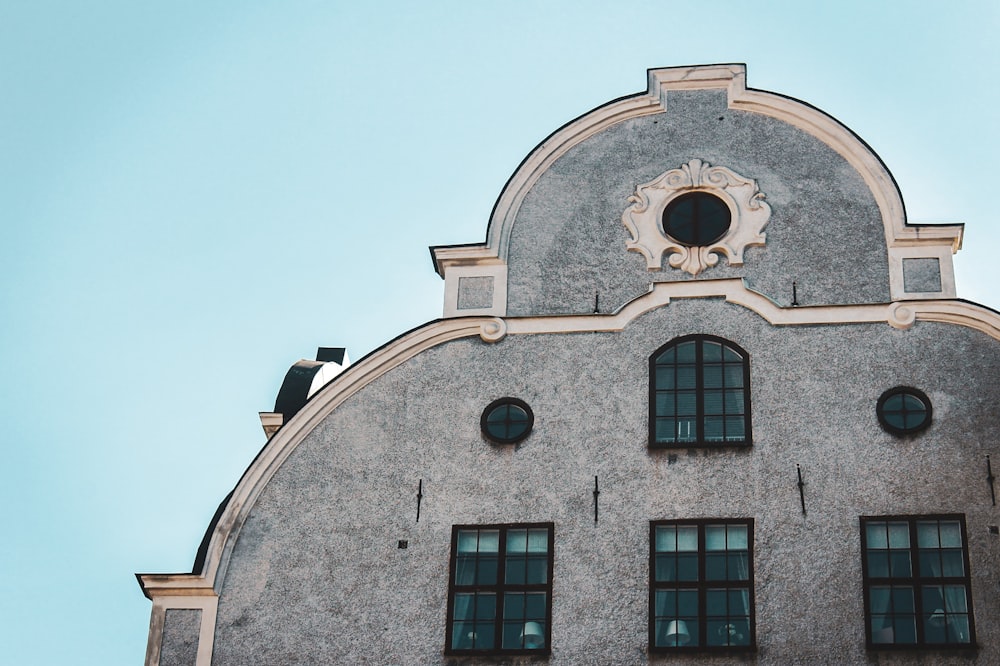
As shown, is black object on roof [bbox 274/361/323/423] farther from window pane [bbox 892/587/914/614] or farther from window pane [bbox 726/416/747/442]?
window pane [bbox 892/587/914/614]

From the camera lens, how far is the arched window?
1880 centimetres

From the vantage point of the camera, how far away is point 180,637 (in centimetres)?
1855

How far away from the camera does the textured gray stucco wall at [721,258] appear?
64.5 ft

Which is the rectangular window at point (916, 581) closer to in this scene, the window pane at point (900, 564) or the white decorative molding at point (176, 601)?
the window pane at point (900, 564)

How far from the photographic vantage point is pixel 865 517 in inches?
707

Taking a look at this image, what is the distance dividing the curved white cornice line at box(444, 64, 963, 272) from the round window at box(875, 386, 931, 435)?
79.9 inches

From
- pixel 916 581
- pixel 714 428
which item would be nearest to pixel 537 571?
pixel 714 428

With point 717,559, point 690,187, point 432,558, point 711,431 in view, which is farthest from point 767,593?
point 690,187

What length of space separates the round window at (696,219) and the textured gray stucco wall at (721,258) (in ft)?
1.51

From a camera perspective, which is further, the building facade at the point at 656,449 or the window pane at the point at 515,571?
the window pane at the point at 515,571

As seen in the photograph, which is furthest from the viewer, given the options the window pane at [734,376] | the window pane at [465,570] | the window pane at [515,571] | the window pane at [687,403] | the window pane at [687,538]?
the window pane at [734,376]

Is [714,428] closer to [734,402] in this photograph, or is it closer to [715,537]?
[734,402]

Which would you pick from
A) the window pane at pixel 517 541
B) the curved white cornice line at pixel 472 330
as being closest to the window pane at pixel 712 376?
the curved white cornice line at pixel 472 330

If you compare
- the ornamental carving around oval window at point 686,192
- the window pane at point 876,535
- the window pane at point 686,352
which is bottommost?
the window pane at point 876,535
